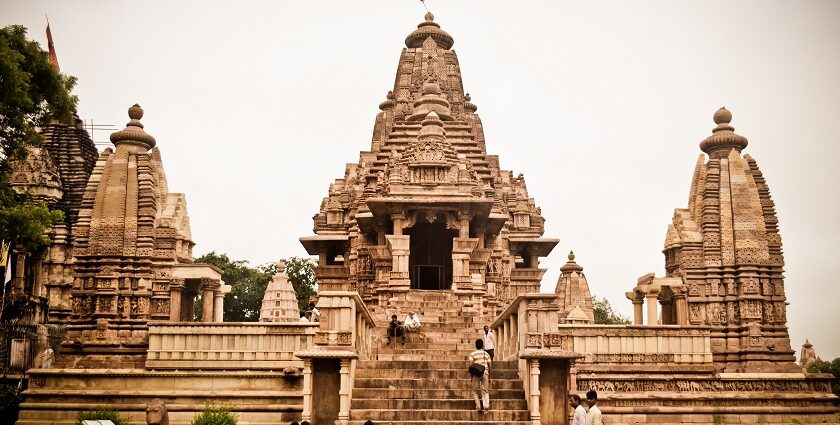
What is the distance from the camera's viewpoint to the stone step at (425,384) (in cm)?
1566

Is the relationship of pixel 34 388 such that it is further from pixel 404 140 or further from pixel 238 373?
pixel 404 140

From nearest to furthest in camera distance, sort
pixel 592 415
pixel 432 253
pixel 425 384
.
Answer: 1. pixel 592 415
2. pixel 425 384
3. pixel 432 253

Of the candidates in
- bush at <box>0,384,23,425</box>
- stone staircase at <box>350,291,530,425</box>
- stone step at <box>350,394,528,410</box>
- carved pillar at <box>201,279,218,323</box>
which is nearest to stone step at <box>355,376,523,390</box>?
stone staircase at <box>350,291,530,425</box>

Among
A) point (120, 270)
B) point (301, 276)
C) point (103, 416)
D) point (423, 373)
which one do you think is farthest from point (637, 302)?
point (301, 276)

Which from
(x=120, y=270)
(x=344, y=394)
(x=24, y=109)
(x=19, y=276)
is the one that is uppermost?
(x=24, y=109)

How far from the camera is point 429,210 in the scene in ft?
79.0

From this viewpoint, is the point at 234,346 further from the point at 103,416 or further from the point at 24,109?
the point at 24,109

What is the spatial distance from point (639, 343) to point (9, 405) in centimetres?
1429

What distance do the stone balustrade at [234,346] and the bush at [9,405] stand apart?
3.37m

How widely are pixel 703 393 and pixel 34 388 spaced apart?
46.5 ft

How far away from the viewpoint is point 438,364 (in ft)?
55.0

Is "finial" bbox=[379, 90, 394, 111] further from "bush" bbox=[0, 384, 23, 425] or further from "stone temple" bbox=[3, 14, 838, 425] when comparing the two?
"bush" bbox=[0, 384, 23, 425]

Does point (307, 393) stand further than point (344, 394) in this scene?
Yes

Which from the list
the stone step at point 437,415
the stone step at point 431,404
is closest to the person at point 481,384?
the stone step at point 437,415
